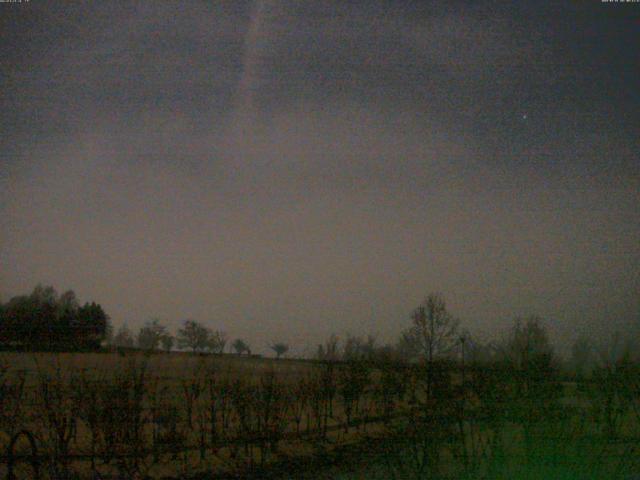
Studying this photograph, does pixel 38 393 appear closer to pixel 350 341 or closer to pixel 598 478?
pixel 598 478

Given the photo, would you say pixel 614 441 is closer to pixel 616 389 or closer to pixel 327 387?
pixel 616 389

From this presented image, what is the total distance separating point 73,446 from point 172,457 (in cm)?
288

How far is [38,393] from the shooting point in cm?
1566

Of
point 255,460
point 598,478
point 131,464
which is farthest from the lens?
point 255,460

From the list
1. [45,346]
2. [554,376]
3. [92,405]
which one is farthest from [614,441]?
[45,346]

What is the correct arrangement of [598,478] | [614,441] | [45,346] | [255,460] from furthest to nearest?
1. [45,346]
2. [255,460]
3. [614,441]
4. [598,478]

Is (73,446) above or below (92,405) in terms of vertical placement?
below

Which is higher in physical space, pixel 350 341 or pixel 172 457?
pixel 350 341

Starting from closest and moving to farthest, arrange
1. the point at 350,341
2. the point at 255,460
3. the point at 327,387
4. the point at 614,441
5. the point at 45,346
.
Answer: the point at 614,441
the point at 255,460
the point at 327,387
the point at 350,341
the point at 45,346

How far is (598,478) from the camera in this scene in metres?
8.67

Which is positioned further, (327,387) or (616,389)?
(327,387)

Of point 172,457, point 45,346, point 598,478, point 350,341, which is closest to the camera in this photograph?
point 598,478

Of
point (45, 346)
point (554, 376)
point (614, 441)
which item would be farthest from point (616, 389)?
point (45, 346)

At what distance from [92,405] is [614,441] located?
462 inches
